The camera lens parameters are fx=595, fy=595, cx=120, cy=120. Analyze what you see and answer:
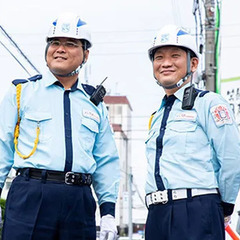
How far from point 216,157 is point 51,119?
4.11 feet

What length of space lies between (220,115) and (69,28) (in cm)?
136

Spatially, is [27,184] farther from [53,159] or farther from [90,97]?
[90,97]

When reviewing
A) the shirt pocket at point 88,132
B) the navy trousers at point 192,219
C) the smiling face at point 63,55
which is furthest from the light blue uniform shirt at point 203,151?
the smiling face at point 63,55

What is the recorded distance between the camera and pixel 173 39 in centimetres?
457

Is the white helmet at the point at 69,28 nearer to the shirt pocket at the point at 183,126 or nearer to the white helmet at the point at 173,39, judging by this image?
the white helmet at the point at 173,39

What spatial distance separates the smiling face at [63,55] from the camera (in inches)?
182

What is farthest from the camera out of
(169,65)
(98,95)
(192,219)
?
(98,95)

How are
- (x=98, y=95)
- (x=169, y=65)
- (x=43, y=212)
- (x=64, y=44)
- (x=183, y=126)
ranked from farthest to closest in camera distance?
(x=98, y=95) < (x=64, y=44) < (x=169, y=65) < (x=183, y=126) < (x=43, y=212)

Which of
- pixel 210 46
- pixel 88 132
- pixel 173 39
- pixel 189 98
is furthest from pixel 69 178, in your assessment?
pixel 210 46

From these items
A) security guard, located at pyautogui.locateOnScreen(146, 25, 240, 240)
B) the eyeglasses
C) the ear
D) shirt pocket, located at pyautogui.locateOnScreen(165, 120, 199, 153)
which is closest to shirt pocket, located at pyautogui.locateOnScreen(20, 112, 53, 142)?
the eyeglasses

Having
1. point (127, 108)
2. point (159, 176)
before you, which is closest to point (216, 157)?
point (159, 176)

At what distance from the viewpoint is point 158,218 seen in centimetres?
425

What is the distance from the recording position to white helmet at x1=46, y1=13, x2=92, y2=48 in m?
4.63

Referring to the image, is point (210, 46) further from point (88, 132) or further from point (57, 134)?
point (57, 134)
